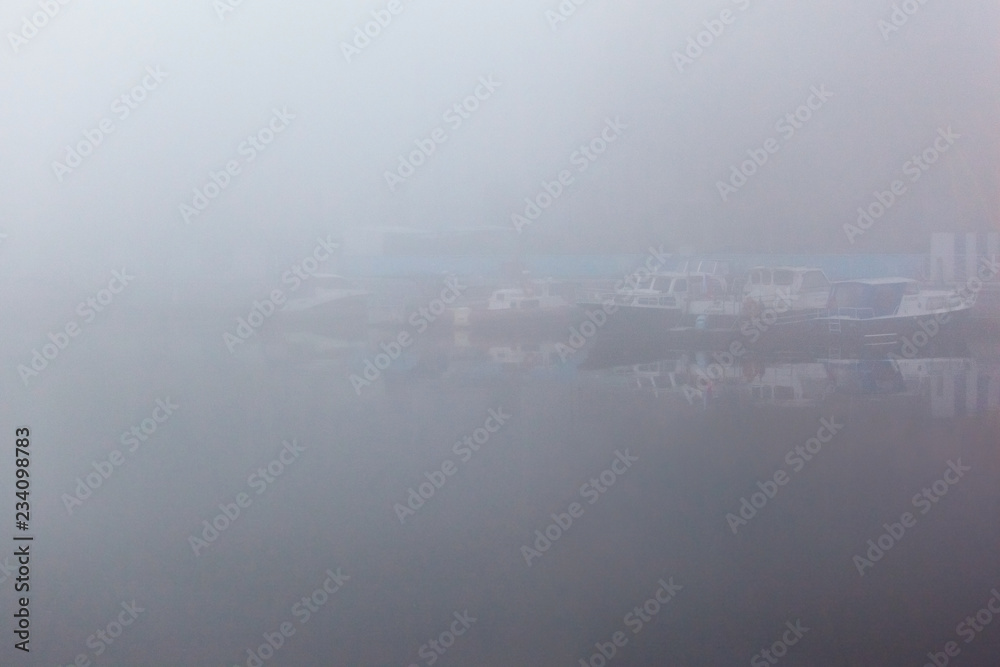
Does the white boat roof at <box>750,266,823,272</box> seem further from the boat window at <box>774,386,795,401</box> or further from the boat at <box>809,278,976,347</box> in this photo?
the boat window at <box>774,386,795,401</box>

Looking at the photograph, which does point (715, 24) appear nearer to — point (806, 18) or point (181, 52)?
point (806, 18)

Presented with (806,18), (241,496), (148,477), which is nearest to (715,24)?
(806,18)

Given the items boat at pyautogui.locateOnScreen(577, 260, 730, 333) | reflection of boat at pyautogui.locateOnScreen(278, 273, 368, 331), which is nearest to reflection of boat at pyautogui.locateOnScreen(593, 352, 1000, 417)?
boat at pyautogui.locateOnScreen(577, 260, 730, 333)

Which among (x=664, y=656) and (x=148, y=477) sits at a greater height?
(x=148, y=477)

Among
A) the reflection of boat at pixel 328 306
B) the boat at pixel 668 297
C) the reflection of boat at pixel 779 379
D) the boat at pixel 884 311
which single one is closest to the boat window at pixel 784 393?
the reflection of boat at pixel 779 379

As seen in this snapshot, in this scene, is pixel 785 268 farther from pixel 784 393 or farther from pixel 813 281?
pixel 784 393

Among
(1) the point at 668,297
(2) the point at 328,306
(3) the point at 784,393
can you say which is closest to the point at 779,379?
(3) the point at 784,393
